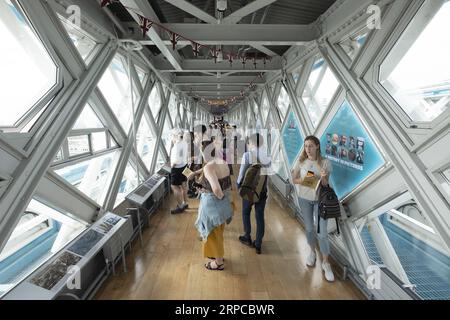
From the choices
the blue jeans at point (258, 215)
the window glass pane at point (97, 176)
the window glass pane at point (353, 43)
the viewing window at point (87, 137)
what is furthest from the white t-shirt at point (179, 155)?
the window glass pane at point (353, 43)

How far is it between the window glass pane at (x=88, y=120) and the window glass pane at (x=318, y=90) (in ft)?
11.5

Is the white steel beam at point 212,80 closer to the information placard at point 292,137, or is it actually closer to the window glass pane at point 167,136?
the window glass pane at point 167,136

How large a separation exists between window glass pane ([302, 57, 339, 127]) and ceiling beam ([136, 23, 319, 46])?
74cm

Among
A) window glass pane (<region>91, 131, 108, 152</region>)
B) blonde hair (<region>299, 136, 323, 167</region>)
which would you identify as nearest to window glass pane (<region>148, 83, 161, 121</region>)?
window glass pane (<region>91, 131, 108, 152</region>)

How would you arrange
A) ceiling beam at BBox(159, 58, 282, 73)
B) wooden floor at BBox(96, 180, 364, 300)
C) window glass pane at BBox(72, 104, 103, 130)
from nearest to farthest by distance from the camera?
wooden floor at BBox(96, 180, 364, 300) → window glass pane at BBox(72, 104, 103, 130) → ceiling beam at BBox(159, 58, 282, 73)

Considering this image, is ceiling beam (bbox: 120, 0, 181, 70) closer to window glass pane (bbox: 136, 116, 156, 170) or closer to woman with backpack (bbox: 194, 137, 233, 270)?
woman with backpack (bbox: 194, 137, 233, 270)

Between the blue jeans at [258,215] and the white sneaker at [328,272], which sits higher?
the blue jeans at [258,215]

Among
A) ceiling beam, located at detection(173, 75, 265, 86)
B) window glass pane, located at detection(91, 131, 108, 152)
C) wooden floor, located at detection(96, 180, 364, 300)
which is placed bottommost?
wooden floor, located at detection(96, 180, 364, 300)

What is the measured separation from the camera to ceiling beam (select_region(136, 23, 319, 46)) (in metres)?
3.41

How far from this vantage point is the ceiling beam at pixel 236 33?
3406mm

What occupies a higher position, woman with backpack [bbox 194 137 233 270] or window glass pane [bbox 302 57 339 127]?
window glass pane [bbox 302 57 339 127]

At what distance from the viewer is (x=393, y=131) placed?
7.55 feet

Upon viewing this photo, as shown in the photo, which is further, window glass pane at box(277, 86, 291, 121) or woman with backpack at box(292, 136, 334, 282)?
window glass pane at box(277, 86, 291, 121)

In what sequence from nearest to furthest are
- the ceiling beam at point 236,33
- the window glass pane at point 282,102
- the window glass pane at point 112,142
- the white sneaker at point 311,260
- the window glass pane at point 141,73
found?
the white sneaker at point 311,260, the ceiling beam at point 236,33, the window glass pane at point 112,142, the window glass pane at point 141,73, the window glass pane at point 282,102
